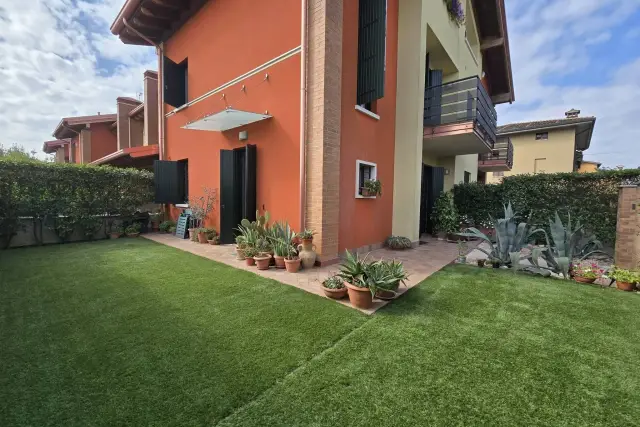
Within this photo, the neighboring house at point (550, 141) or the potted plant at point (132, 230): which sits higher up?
the neighboring house at point (550, 141)

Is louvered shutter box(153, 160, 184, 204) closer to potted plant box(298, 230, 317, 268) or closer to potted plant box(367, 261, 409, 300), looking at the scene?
potted plant box(298, 230, 317, 268)

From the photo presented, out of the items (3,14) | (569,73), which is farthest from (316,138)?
(569,73)

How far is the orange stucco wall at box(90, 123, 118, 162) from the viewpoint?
674 inches

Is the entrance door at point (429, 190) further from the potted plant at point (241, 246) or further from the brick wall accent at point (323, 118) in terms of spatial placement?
the potted plant at point (241, 246)

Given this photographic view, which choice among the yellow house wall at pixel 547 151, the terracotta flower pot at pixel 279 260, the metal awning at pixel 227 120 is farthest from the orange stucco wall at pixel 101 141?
the yellow house wall at pixel 547 151

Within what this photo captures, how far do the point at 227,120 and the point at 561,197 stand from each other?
10.4 meters

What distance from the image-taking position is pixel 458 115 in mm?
8922

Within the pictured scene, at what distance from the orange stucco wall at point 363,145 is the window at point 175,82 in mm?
7237

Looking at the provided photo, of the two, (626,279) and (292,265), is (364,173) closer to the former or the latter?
(292,265)

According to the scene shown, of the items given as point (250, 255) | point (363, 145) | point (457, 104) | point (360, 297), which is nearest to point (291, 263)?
point (250, 255)

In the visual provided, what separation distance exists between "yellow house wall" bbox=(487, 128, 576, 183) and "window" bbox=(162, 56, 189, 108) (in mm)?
23945

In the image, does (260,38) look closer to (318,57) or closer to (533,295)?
(318,57)

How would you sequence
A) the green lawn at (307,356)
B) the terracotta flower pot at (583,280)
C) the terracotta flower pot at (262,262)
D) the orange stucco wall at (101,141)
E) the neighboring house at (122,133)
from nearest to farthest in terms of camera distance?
the green lawn at (307,356) → the terracotta flower pot at (583,280) → the terracotta flower pot at (262,262) → the neighboring house at (122,133) → the orange stucco wall at (101,141)

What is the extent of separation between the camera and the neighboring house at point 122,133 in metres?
13.1
